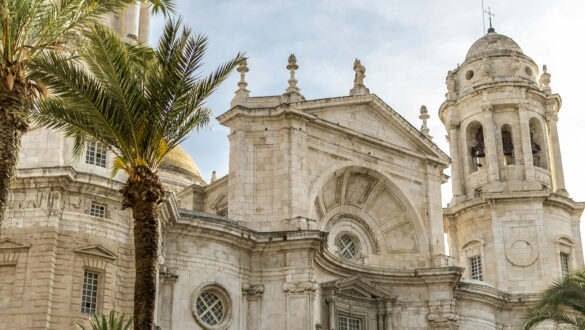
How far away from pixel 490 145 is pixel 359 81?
9754mm

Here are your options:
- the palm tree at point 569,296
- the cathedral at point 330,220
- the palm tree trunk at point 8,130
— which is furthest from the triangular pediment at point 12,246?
the palm tree at point 569,296

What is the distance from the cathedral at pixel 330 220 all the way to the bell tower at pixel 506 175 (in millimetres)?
84

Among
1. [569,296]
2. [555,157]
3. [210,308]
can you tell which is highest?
[555,157]

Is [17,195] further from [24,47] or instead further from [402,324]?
[402,324]

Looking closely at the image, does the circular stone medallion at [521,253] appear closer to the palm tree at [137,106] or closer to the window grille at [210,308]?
the window grille at [210,308]

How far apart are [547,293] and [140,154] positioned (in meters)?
13.9

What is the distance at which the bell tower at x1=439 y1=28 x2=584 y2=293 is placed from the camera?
43156 millimetres

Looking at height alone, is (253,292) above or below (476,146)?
below

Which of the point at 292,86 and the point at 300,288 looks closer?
the point at 300,288

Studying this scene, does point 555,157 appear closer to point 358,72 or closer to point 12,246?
point 358,72

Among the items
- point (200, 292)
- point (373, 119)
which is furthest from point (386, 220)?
point (200, 292)

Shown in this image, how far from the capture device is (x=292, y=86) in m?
36.6

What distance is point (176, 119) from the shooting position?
65.8 ft

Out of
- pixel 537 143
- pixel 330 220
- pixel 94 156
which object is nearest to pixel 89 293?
pixel 94 156
